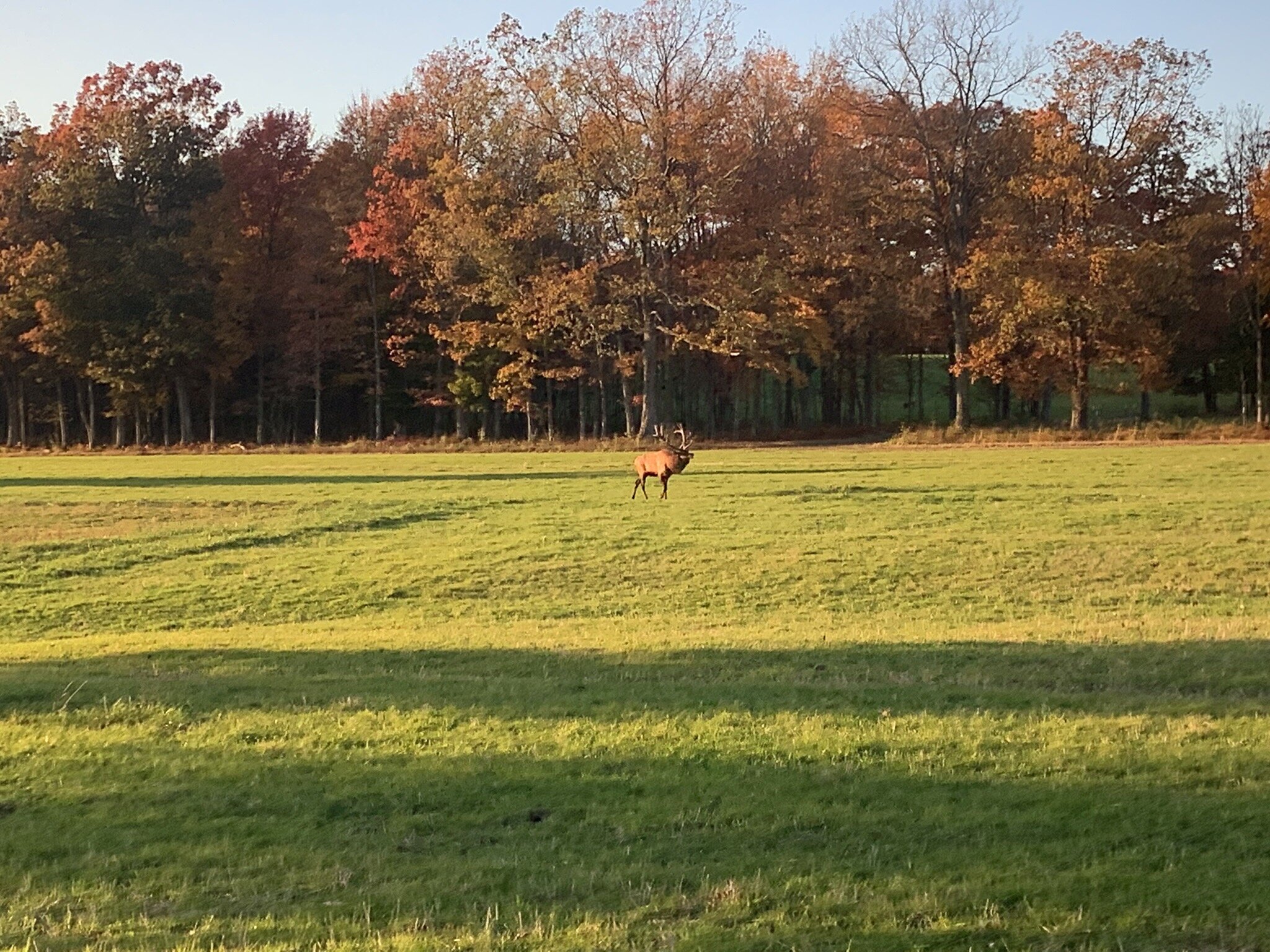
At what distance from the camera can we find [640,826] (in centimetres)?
711

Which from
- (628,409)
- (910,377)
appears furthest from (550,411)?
(910,377)

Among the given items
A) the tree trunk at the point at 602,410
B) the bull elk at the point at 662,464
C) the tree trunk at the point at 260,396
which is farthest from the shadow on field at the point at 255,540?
the tree trunk at the point at 260,396

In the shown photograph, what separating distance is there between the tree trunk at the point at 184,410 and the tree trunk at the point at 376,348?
32.5ft

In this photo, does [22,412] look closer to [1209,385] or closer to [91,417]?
[91,417]

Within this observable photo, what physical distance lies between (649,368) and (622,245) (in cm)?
599

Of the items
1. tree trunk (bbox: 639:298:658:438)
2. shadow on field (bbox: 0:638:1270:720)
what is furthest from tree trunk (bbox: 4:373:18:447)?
shadow on field (bbox: 0:638:1270:720)

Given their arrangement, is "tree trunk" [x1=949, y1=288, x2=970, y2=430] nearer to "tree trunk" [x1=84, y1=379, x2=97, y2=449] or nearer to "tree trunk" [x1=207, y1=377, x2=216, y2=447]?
"tree trunk" [x1=207, y1=377, x2=216, y2=447]

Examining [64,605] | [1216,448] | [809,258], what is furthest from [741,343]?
[64,605]

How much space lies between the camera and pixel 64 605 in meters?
20.6

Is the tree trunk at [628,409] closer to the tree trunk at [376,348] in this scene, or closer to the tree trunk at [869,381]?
the tree trunk at [376,348]

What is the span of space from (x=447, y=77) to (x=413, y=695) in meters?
59.1

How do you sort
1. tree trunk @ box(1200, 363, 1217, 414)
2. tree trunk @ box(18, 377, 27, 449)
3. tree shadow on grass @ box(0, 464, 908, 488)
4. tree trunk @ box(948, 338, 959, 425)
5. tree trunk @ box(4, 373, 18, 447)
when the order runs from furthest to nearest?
tree trunk @ box(4, 373, 18, 447) → tree trunk @ box(18, 377, 27, 449) → tree trunk @ box(1200, 363, 1217, 414) → tree trunk @ box(948, 338, 959, 425) → tree shadow on grass @ box(0, 464, 908, 488)

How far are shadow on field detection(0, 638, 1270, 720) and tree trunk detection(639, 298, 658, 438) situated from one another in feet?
149

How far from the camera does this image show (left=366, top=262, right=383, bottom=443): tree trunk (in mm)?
67562
